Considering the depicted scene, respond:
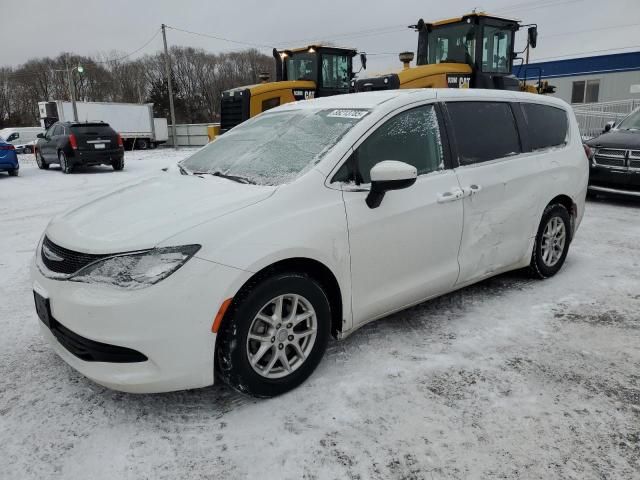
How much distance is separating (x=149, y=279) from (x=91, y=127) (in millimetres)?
14446

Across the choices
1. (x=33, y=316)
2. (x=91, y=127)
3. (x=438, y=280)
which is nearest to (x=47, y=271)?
(x=33, y=316)

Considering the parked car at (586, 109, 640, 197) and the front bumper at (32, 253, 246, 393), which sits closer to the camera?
the front bumper at (32, 253, 246, 393)

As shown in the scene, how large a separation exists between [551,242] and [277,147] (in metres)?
2.77

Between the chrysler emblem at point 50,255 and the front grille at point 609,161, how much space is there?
819cm

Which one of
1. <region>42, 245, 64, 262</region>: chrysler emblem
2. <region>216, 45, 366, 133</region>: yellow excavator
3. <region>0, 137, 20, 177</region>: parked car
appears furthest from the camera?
<region>0, 137, 20, 177</region>: parked car

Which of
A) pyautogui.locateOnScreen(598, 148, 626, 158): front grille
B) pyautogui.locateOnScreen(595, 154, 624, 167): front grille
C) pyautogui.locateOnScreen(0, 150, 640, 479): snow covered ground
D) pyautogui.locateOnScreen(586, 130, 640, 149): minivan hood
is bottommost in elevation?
pyautogui.locateOnScreen(0, 150, 640, 479): snow covered ground

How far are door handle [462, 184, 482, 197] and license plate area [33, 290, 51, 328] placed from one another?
106 inches

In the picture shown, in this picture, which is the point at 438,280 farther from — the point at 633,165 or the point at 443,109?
the point at 633,165

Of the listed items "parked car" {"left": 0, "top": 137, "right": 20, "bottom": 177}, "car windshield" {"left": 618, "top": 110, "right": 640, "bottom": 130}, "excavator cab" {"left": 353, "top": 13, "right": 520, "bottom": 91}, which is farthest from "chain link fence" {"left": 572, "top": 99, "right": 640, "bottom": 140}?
"parked car" {"left": 0, "top": 137, "right": 20, "bottom": 177}

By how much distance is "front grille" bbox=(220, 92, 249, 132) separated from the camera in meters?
12.9

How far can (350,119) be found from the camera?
3.25 m

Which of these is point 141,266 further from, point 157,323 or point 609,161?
point 609,161

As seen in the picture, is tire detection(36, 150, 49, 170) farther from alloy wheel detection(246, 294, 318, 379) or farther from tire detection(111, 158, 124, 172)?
alloy wheel detection(246, 294, 318, 379)

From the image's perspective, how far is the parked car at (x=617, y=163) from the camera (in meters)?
7.73
